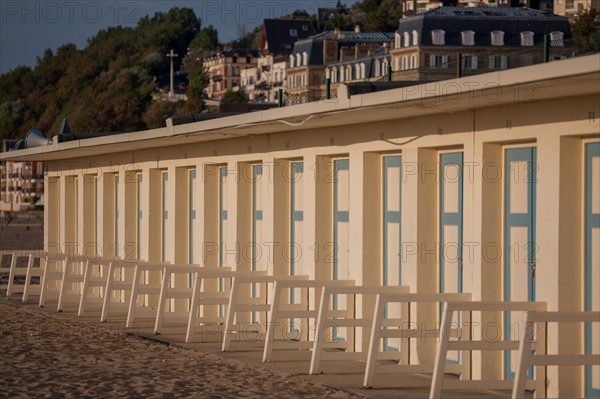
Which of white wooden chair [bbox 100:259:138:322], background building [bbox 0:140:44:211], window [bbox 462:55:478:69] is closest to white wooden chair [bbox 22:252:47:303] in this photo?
white wooden chair [bbox 100:259:138:322]

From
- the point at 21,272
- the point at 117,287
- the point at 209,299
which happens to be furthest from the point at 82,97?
the point at 209,299

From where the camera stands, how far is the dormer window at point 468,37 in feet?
344

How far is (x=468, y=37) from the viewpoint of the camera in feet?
350

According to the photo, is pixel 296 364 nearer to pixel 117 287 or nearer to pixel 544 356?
pixel 544 356

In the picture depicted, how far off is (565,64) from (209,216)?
440 inches

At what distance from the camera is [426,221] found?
14.1 metres

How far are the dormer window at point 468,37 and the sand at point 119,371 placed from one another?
88.2 meters

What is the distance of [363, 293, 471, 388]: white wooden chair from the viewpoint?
39.8 ft

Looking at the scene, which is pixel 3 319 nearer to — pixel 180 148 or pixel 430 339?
pixel 180 148

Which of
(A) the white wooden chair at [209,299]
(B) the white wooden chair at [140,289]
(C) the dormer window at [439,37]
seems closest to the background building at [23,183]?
(C) the dormer window at [439,37]

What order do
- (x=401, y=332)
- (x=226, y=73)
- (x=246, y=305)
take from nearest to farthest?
(x=401, y=332) → (x=246, y=305) → (x=226, y=73)

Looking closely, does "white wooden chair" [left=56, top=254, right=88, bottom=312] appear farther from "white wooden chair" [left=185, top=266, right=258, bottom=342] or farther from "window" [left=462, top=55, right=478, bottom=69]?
"window" [left=462, top=55, right=478, bottom=69]

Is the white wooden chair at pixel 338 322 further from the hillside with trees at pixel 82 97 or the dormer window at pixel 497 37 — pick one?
the hillside with trees at pixel 82 97

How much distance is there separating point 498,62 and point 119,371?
5.05 m
